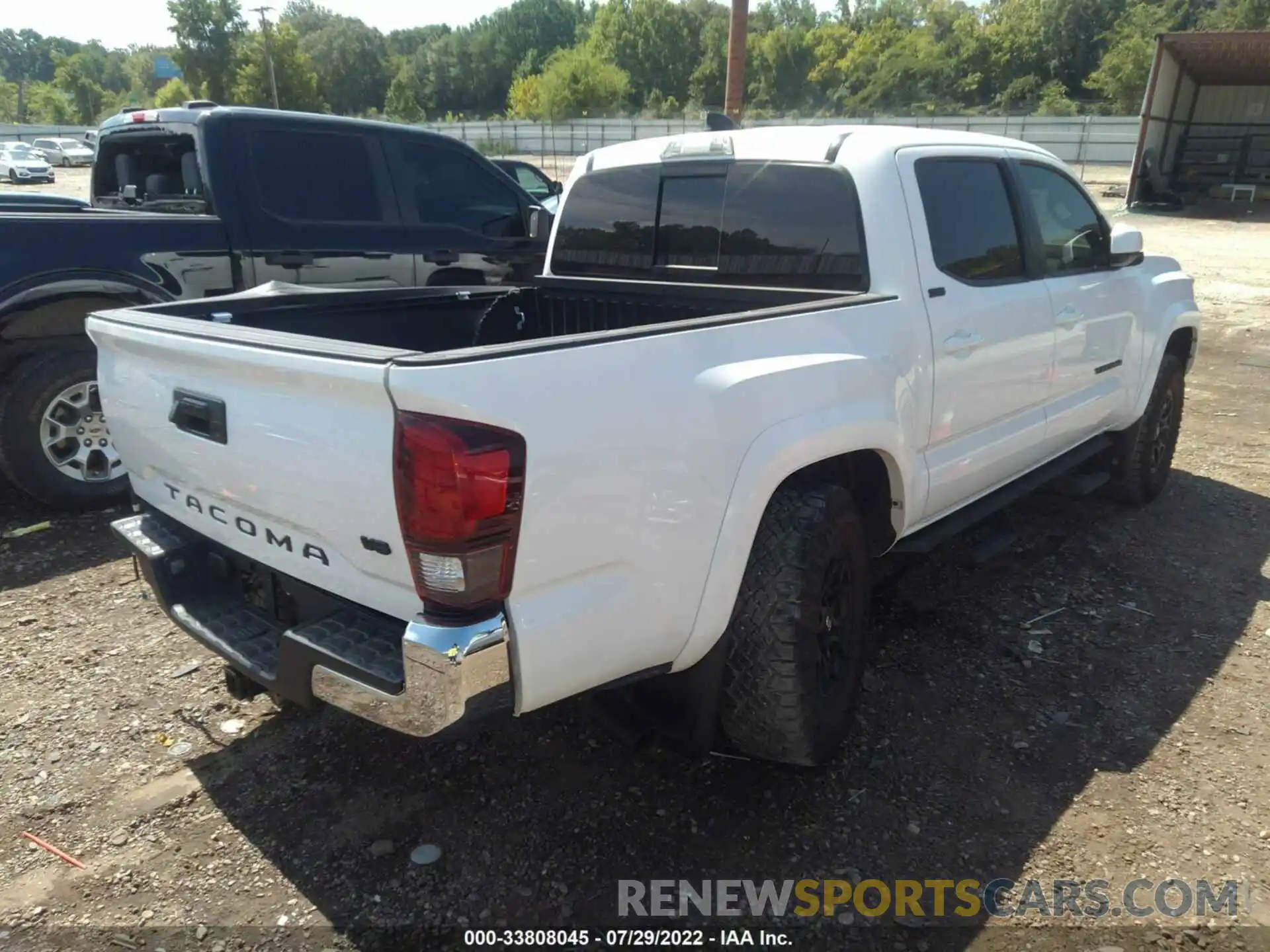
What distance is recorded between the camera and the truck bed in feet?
10.3

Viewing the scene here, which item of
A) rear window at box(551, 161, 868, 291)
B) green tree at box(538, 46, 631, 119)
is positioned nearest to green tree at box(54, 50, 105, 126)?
green tree at box(538, 46, 631, 119)

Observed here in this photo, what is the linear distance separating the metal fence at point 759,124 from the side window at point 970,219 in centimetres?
2211

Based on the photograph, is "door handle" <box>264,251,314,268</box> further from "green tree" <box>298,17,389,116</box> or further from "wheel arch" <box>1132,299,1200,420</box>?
"green tree" <box>298,17,389,116</box>

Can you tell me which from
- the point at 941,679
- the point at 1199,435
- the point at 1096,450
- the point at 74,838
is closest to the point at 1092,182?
the point at 1199,435

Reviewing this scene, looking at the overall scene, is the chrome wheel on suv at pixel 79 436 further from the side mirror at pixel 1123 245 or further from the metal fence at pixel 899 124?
the metal fence at pixel 899 124

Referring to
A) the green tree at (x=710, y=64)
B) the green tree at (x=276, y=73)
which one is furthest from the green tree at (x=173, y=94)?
the green tree at (x=710, y=64)

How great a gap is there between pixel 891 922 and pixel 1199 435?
5.72 meters

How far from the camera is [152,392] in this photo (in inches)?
101

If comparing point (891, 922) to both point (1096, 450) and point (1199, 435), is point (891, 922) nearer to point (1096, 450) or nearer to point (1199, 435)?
point (1096, 450)

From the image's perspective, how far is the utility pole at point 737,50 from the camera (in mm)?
16322

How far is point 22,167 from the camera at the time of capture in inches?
1399

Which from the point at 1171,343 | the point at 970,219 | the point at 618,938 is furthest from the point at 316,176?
the point at 1171,343

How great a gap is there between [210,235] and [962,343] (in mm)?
4097

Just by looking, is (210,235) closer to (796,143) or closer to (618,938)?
(796,143)
